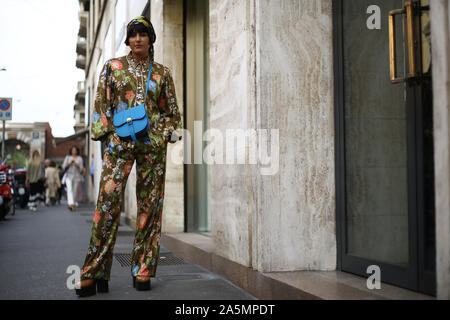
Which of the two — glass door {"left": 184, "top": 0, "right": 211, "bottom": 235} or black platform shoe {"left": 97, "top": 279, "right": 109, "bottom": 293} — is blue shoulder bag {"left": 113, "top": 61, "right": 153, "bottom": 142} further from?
glass door {"left": 184, "top": 0, "right": 211, "bottom": 235}

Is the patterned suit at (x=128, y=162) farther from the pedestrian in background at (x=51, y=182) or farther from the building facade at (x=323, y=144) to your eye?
the pedestrian in background at (x=51, y=182)

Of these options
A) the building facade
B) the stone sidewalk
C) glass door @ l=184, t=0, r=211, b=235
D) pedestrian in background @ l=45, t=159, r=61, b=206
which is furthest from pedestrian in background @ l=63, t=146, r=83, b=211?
the building facade

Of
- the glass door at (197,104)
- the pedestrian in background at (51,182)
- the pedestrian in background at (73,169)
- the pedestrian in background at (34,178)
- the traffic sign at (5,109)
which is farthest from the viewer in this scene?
the pedestrian in background at (51,182)

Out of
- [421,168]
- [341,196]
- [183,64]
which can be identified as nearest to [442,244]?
[421,168]

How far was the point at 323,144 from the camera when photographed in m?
3.79

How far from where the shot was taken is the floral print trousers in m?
3.66

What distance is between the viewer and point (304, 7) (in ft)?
12.6

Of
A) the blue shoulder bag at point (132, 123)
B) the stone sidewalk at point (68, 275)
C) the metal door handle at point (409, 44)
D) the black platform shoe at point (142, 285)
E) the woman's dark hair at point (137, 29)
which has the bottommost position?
the stone sidewalk at point (68, 275)

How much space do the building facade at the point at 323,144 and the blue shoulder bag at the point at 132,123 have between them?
0.73m

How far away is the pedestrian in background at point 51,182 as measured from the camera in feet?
63.8

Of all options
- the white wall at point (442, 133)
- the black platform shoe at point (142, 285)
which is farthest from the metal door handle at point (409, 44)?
the black platform shoe at point (142, 285)

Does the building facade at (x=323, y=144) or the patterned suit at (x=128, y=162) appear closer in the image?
the building facade at (x=323, y=144)

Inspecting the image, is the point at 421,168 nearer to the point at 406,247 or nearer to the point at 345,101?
the point at 406,247
